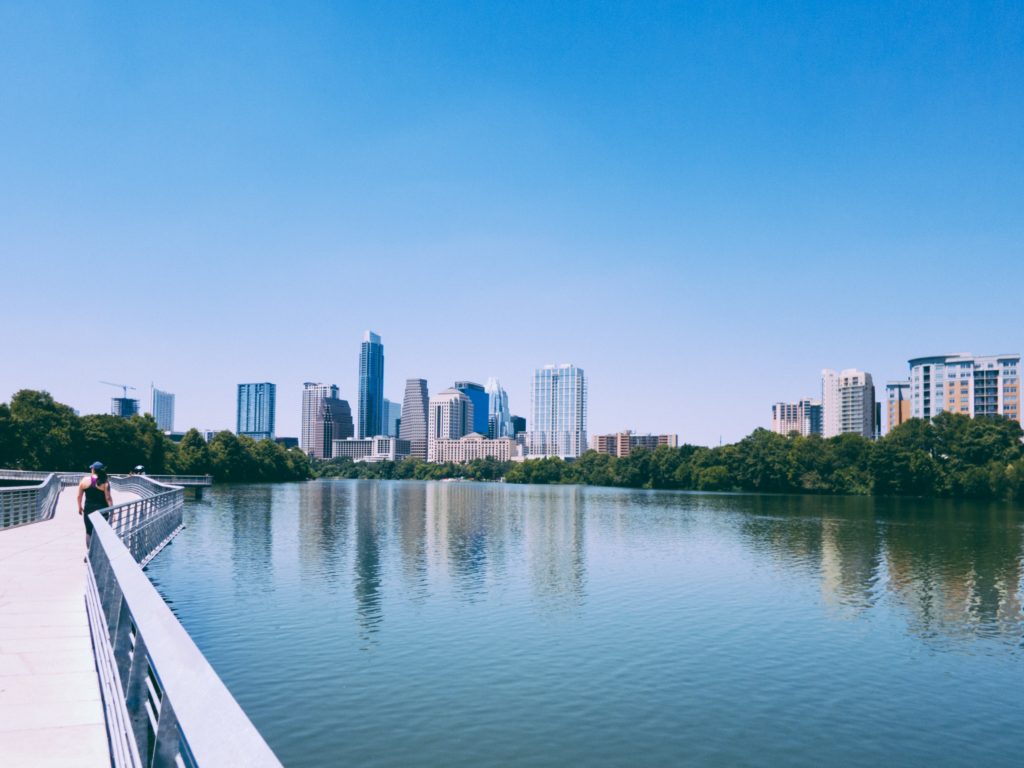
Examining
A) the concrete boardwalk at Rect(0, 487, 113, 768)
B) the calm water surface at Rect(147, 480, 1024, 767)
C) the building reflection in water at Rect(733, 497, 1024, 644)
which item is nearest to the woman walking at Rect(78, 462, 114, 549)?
the concrete boardwalk at Rect(0, 487, 113, 768)

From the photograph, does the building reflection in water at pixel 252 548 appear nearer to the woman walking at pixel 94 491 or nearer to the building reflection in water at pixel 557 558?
the woman walking at pixel 94 491

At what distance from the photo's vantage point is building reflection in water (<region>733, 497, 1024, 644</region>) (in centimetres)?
2969

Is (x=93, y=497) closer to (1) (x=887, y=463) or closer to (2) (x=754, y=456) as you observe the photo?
(1) (x=887, y=463)

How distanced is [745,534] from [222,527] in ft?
120

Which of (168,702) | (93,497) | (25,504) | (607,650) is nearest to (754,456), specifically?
(25,504)

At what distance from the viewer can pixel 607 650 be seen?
2295 centimetres

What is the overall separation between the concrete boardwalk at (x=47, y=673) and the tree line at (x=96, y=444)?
9277 centimetres

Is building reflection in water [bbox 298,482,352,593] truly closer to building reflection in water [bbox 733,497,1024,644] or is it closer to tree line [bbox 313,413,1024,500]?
building reflection in water [bbox 733,497,1024,644]

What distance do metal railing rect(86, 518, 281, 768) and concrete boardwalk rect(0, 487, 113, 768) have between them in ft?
1.54

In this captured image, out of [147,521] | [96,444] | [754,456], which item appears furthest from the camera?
[754,456]

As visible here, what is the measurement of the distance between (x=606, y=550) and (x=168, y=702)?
46600 mm

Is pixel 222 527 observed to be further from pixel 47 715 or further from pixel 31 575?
pixel 47 715

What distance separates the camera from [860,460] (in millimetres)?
143000

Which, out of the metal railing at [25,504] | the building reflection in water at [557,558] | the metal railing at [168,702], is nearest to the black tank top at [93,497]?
the metal railing at [25,504]
